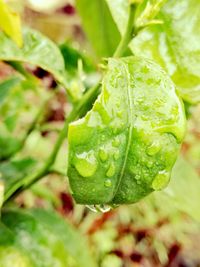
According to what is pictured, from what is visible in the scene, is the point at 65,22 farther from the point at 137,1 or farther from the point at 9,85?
the point at 137,1

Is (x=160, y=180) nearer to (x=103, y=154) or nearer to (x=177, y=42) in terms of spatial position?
(x=103, y=154)

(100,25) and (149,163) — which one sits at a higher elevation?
(149,163)

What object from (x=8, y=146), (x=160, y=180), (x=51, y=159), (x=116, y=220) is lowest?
(x=116, y=220)

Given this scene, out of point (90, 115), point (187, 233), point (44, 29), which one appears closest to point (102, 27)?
point (90, 115)

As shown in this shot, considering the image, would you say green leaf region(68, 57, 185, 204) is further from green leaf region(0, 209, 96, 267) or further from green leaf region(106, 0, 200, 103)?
green leaf region(0, 209, 96, 267)

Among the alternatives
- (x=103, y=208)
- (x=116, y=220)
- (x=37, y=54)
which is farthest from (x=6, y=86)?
(x=116, y=220)
